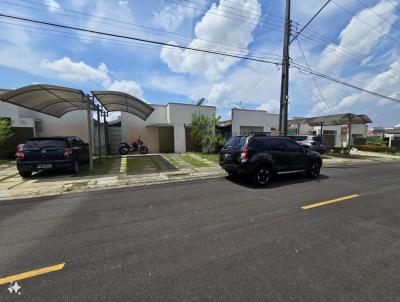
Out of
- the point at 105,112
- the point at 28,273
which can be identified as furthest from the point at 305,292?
the point at 105,112

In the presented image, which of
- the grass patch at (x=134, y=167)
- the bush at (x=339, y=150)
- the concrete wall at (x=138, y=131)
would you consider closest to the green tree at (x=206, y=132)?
the concrete wall at (x=138, y=131)

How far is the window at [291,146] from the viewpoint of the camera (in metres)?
7.21

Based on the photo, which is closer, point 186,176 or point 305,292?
point 305,292

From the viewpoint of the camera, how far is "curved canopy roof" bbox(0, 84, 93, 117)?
7.83 meters

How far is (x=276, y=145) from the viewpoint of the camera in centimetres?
696

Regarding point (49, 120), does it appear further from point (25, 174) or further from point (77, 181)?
point (77, 181)

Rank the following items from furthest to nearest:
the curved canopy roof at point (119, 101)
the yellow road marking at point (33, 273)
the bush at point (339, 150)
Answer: the bush at point (339, 150)
the curved canopy roof at point (119, 101)
the yellow road marking at point (33, 273)

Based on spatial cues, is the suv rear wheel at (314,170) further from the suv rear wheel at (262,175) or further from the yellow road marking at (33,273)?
the yellow road marking at (33,273)

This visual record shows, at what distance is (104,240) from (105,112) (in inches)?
477

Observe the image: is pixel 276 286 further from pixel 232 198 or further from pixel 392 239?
pixel 232 198

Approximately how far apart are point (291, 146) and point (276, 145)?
809mm

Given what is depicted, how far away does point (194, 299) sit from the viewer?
1.91 meters

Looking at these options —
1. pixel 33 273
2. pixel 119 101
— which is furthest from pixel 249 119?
pixel 33 273

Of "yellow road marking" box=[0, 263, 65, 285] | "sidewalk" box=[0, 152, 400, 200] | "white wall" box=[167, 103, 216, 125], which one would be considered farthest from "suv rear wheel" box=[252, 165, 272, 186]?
"white wall" box=[167, 103, 216, 125]
